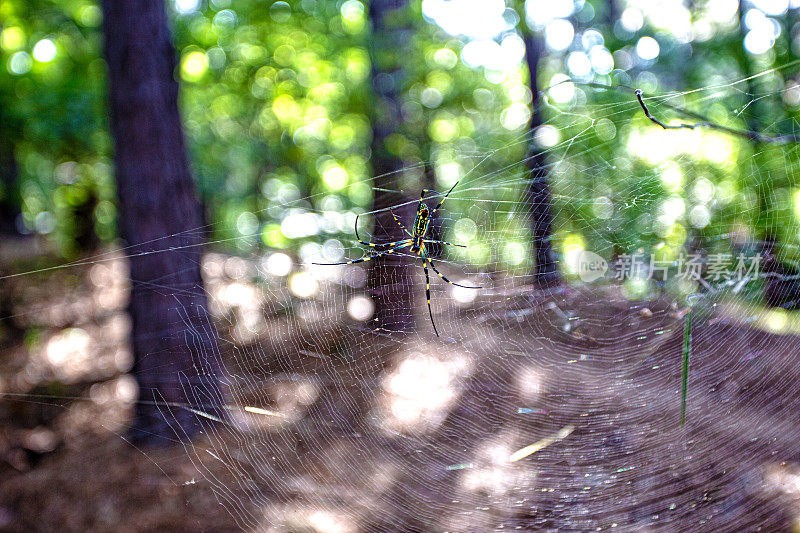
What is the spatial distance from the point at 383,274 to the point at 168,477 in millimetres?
2246

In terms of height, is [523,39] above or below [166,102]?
above

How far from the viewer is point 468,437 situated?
303 centimetres

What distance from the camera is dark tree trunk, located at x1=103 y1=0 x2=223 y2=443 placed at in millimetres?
3230

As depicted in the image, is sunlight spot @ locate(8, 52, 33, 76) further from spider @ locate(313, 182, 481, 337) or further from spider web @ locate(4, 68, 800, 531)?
spider @ locate(313, 182, 481, 337)

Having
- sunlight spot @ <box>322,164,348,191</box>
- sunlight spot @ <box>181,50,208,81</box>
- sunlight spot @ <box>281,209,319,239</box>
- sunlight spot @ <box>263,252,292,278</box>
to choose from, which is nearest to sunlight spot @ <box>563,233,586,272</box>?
sunlight spot @ <box>281,209,319,239</box>

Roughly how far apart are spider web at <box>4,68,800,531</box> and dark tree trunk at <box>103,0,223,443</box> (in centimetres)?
29

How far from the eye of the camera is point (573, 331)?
3488 millimetres

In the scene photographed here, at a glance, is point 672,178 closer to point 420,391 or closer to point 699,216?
point 699,216

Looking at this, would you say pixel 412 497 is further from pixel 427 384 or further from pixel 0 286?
→ pixel 0 286

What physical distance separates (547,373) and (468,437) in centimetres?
80

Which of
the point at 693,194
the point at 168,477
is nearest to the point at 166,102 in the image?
the point at 168,477

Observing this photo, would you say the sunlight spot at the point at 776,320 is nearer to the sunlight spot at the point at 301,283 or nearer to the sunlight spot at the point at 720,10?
the sunlight spot at the point at 301,283

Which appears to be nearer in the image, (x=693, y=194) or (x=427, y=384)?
(x=693, y=194)


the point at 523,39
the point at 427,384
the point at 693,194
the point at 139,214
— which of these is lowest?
the point at 427,384
